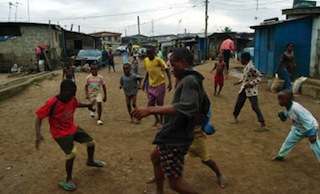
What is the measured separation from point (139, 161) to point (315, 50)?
33.0 ft

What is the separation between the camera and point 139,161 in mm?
4738

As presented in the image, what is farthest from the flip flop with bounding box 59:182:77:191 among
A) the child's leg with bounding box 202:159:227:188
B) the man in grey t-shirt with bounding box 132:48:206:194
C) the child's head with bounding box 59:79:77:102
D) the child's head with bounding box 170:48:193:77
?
the child's head with bounding box 170:48:193:77

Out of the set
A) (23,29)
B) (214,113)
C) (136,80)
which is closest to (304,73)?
(214,113)

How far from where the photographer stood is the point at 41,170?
4.44 metres

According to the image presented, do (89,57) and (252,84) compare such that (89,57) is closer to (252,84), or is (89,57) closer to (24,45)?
(24,45)

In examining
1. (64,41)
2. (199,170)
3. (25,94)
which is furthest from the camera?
(64,41)

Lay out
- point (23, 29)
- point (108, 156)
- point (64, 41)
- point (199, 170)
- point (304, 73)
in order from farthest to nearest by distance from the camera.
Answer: point (64, 41) < point (23, 29) < point (304, 73) < point (108, 156) < point (199, 170)

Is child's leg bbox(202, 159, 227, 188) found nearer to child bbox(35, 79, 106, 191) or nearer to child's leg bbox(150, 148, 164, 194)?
child's leg bbox(150, 148, 164, 194)

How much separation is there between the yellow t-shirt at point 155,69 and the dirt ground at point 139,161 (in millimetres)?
997

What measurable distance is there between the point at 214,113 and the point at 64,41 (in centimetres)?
2343

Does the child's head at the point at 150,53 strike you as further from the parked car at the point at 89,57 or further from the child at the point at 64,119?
the parked car at the point at 89,57

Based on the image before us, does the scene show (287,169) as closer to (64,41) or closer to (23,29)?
(23,29)

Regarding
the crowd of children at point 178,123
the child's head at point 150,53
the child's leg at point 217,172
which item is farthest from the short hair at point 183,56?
the child's head at point 150,53

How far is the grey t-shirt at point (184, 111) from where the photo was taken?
259cm
